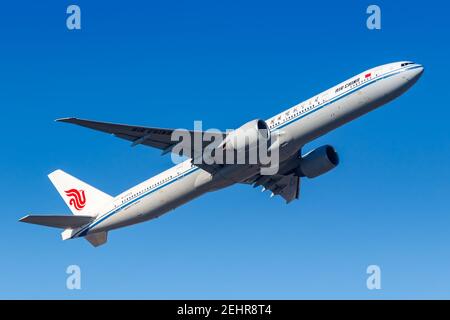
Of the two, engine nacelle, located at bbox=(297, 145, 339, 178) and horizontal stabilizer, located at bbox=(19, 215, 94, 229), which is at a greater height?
engine nacelle, located at bbox=(297, 145, 339, 178)

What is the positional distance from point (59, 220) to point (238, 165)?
13211 mm

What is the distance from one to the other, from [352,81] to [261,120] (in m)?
5.48

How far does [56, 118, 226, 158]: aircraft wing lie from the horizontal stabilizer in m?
8.53

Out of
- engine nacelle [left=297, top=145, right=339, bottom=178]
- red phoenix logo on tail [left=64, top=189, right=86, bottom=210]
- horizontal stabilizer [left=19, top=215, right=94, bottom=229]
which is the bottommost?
horizontal stabilizer [left=19, top=215, right=94, bottom=229]

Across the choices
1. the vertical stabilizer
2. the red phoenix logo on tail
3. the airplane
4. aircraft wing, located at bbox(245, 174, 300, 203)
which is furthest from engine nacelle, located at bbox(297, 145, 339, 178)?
the red phoenix logo on tail

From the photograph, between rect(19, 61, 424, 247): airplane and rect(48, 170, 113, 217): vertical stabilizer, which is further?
rect(48, 170, 113, 217): vertical stabilizer

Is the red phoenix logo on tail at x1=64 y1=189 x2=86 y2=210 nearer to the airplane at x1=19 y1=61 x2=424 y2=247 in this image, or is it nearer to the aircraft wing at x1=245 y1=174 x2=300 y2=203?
the airplane at x1=19 y1=61 x2=424 y2=247

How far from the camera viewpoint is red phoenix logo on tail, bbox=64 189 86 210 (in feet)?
171

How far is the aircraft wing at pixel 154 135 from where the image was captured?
4130 centimetres

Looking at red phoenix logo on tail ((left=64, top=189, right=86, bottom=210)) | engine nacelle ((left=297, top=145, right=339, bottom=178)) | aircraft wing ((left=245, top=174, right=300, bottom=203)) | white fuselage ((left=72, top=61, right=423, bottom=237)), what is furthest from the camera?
red phoenix logo on tail ((left=64, top=189, right=86, bottom=210))

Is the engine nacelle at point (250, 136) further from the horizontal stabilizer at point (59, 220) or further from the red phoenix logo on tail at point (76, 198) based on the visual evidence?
the red phoenix logo on tail at point (76, 198)

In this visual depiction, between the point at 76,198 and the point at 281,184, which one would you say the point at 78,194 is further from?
the point at 281,184

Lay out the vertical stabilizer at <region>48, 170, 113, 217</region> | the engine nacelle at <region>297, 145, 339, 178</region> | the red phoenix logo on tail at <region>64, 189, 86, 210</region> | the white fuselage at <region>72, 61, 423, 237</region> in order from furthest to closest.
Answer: the red phoenix logo on tail at <region>64, 189, 86, 210</region> < the vertical stabilizer at <region>48, 170, 113, 217</region> < the engine nacelle at <region>297, 145, 339, 178</region> < the white fuselage at <region>72, 61, 423, 237</region>

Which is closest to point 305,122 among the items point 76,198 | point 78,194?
point 78,194
